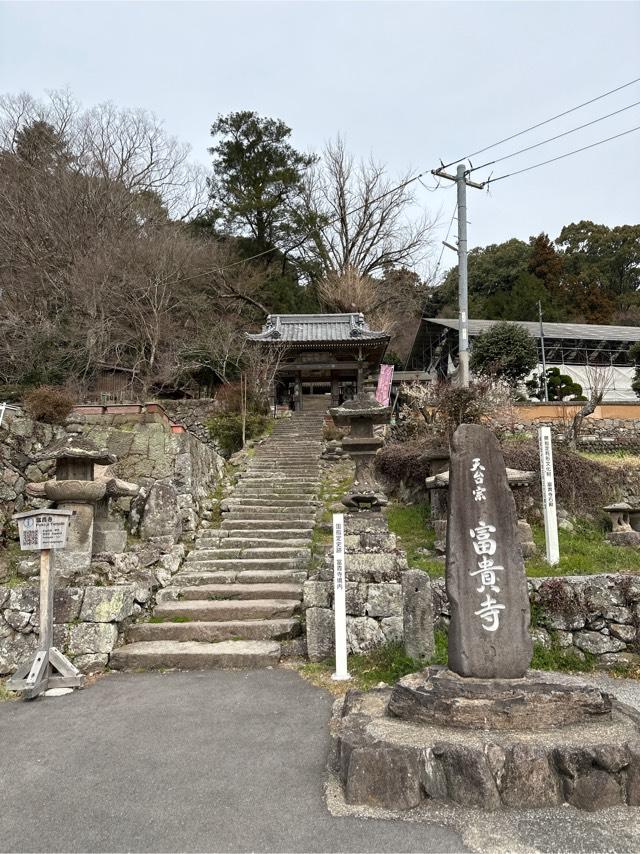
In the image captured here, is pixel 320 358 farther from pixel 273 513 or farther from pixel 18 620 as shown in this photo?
pixel 18 620

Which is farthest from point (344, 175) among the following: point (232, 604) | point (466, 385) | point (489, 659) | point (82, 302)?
point (489, 659)

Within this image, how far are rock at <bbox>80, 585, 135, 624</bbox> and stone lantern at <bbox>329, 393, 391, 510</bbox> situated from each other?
3.12 metres

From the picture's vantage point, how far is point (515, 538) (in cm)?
408

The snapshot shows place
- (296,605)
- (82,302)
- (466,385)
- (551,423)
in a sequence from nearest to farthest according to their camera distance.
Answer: (296,605) < (466,385) < (551,423) < (82,302)

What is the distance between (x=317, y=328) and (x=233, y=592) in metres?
19.3

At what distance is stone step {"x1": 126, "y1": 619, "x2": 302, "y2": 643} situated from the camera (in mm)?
6543

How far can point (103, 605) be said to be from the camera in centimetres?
638

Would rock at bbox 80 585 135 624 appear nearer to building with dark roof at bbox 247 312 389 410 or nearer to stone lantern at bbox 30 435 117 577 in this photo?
stone lantern at bbox 30 435 117 577

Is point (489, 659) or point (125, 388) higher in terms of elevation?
point (125, 388)

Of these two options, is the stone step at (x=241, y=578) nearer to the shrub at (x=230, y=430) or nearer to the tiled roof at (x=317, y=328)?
the shrub at (x=230, y=430)

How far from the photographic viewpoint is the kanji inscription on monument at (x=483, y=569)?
3.88 m

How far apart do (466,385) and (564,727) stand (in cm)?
920

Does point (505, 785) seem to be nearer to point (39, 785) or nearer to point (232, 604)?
point (39, 785)

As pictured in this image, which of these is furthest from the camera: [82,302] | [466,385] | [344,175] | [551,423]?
[344,175]
